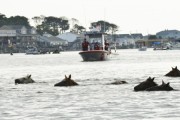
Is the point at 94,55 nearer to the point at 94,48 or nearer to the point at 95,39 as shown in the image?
the point at 94,48

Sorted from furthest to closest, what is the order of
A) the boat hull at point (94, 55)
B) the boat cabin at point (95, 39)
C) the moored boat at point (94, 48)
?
the boat cabin at point (95, 39) < the moored boat at point (94, 48) < the boat hull at point (94, 55)

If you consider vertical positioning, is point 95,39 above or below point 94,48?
above

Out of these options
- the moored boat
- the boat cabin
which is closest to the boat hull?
the moored boat

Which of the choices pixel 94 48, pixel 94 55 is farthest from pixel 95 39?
pixel 94 55

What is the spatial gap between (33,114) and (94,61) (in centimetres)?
7323

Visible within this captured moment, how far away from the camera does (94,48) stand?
10188 cm

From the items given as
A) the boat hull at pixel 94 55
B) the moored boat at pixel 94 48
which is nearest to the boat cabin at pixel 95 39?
the moored boat at pixel 94 48

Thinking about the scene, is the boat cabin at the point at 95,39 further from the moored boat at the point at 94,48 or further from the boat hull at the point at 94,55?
the boat hull at the point at 94,55

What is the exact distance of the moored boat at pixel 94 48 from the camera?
9738cm

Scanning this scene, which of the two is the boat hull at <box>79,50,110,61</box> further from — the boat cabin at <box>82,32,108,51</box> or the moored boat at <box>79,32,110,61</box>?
the boat cabin at <box>82,32,108,51</box>

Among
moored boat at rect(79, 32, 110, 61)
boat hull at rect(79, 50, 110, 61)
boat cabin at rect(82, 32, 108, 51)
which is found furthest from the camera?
boat cabin at rect(82, 32, 108, 51)

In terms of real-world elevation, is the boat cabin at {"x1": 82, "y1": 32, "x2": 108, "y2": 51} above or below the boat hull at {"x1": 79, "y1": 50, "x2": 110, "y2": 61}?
above

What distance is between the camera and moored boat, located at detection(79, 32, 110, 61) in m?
97.4

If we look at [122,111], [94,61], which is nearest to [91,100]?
[122,111]
